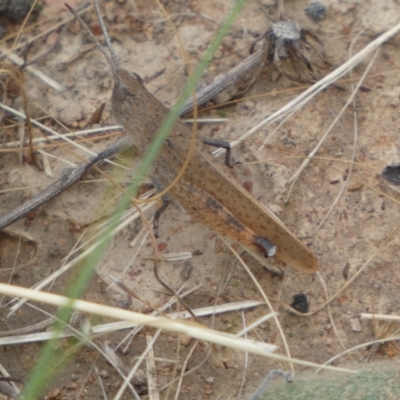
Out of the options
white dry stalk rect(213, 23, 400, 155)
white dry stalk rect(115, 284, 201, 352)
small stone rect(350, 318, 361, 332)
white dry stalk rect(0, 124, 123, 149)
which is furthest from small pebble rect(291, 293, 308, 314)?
white dry stalk rect(0, 124, 123, 149)

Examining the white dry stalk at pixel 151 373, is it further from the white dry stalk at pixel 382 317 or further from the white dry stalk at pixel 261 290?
the white dry stalk at pixel 382 317

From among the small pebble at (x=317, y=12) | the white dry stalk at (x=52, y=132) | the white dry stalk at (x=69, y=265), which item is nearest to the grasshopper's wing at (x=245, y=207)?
the white dry stalk at (x=69, y=265)

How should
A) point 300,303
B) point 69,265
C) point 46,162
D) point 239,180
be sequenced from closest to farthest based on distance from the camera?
point 300,303 < point 69,265 < point 239,180 < point 46,162

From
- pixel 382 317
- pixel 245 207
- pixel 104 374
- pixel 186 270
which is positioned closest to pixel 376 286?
pixel 382 317

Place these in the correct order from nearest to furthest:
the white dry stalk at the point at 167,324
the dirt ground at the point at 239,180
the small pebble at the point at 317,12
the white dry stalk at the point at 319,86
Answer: the white dry stalk at the point at 167,324, the dirt ground at the point at 239,180, the white dry stalk at the point at 319,86, the small pebble at the point at 317,12

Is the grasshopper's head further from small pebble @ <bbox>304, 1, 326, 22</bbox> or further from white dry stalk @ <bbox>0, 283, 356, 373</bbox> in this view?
white dry stalk @ <bbox>0, 283, 356, 373</bbox>

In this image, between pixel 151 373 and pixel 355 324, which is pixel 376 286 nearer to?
pixel 355 324
